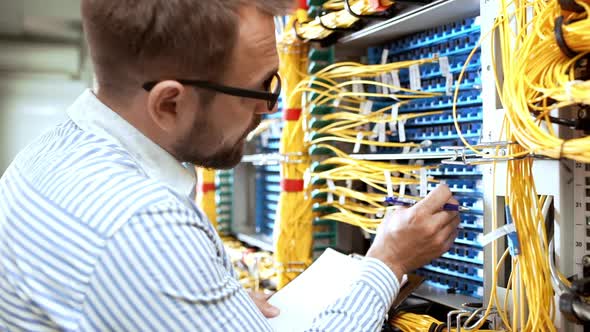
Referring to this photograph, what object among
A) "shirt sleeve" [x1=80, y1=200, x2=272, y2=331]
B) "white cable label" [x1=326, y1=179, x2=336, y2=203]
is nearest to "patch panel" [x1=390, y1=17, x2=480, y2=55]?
"white cable label" [x1=326, y1=179, x2=336, y2=203]

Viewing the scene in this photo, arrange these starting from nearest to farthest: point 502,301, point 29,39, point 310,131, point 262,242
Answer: point 502,301 → point 310,131 → point 262,242 → point 29,39

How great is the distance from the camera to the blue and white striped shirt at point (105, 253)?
74 centimetres

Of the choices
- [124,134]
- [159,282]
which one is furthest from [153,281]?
[124,134]

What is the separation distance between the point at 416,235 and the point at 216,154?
454mm

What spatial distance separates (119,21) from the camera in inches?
34.2

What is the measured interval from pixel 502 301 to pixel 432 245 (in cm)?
22

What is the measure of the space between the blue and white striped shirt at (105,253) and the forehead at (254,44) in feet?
0.83

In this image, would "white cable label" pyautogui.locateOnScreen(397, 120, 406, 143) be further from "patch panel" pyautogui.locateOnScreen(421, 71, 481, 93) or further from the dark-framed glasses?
the dark-framed glasses

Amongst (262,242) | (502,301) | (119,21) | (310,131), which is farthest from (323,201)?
(119,21)

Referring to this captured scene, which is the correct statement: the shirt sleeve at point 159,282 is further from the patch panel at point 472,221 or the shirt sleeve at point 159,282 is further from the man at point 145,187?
the patch panel at point 472,221

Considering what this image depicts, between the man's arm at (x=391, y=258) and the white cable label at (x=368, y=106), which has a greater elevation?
the white cable label at (x=368, y=106)

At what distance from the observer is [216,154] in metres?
1.01

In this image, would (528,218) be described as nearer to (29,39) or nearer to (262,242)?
(262,242)

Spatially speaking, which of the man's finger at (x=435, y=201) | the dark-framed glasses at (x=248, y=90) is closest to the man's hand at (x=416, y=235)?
the man's finger at (x=435, y=201)
